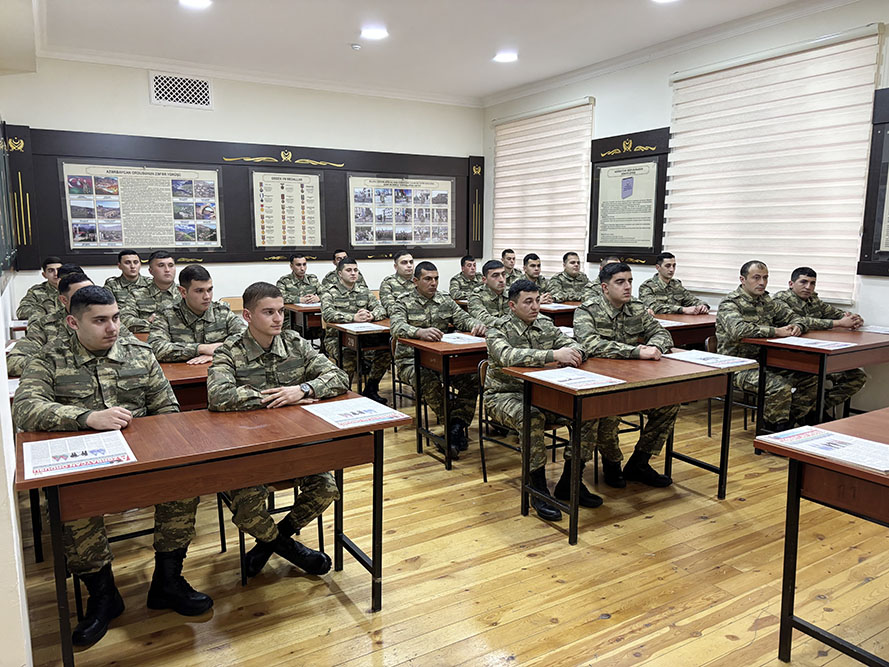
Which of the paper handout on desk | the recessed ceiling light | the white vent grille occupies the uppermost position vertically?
the recessed ceiling light

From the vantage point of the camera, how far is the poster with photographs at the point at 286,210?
294 inches

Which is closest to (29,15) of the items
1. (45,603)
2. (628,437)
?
(45,603)

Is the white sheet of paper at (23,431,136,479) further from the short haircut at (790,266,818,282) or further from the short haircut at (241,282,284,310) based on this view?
the short haircut at (790,266,818,282)

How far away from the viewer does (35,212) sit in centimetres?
624

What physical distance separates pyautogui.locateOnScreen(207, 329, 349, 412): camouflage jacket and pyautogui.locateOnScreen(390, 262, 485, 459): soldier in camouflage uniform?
1.45 meters

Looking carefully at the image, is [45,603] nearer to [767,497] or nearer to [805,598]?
[805,598]

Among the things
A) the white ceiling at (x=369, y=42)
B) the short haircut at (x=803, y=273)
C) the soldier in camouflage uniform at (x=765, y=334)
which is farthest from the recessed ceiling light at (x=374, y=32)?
the short haircut at (x=803, y=273)

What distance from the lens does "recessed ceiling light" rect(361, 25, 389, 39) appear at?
18.6ft

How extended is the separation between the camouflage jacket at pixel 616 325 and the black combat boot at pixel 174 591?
2368 mm

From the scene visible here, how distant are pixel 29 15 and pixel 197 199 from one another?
3838mm

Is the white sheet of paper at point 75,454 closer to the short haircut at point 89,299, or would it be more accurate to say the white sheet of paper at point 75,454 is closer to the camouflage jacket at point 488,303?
the short haircut at point 89,299

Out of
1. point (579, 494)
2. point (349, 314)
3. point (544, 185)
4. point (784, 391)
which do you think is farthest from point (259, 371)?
point (544, 185)

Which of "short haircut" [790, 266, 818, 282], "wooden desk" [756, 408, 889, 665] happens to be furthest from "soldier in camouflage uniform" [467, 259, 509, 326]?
"wooden desk" [756, 408, 889, 665]

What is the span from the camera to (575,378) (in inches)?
117
